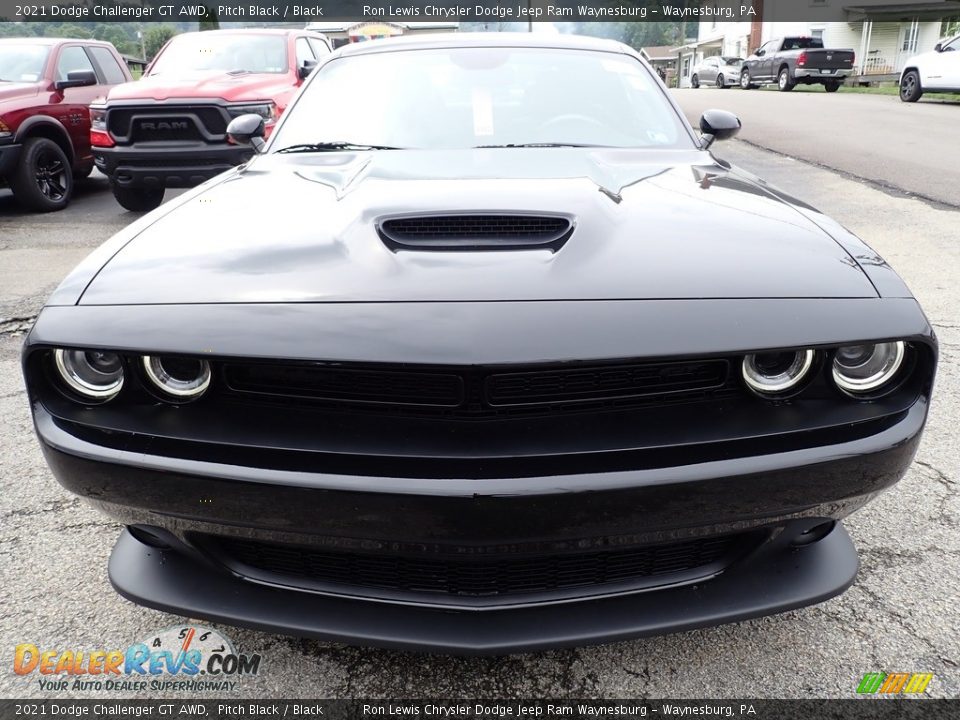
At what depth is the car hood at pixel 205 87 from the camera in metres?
6.23

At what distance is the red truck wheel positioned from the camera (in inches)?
271

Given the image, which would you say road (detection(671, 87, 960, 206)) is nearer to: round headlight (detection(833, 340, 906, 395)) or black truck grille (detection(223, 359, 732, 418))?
round headlight (detection(833, 340, 906, 395))

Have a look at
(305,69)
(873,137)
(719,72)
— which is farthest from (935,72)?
(719,72)

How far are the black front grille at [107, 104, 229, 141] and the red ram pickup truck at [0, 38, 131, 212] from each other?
118 centimetres

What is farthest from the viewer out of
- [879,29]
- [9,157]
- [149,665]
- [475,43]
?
[879,29]

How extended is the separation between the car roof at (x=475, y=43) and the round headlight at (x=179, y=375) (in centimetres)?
190

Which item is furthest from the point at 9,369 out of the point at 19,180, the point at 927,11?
the point at 927,11

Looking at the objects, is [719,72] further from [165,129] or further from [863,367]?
[863,367]

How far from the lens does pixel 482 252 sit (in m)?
1.50

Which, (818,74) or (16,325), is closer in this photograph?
(16,325)

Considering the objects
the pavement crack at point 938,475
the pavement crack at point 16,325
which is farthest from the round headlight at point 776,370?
the pavement crack at point 16,325

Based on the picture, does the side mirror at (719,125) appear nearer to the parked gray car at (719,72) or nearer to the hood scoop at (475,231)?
the hood scoop at (475,231)

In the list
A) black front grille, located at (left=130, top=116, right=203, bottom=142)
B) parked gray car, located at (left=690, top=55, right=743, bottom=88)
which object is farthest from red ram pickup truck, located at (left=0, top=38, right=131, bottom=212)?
parked gray car, located at (left=690, top=55, right=743, bottom=88)

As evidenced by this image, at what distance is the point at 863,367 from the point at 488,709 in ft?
3.41
